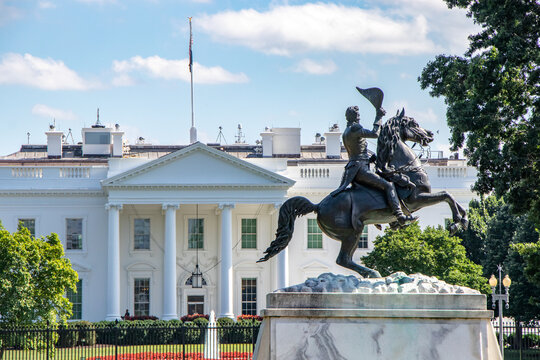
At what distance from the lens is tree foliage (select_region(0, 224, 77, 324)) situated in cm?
3209

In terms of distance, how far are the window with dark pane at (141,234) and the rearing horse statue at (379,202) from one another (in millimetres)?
43248

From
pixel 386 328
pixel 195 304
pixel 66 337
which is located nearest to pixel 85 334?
pixel 66 337

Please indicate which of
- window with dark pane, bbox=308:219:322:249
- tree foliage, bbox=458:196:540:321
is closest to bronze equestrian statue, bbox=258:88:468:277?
tree foliage, bbox=458:196:540:321

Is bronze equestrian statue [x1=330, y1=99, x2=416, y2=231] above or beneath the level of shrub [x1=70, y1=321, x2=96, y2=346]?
above

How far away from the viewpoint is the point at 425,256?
4209 centimetres

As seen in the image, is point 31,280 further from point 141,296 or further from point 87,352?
point 141,296

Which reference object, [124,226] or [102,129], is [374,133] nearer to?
[124,226]

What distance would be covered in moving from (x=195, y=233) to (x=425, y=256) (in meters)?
18.3

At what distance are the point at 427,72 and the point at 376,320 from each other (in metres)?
15.3

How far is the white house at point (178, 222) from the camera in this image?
5338cm

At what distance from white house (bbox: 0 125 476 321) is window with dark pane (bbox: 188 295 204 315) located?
0.18 ft

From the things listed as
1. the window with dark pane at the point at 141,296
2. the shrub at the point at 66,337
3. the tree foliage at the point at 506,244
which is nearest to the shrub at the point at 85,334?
the shrub at the point at 66,337

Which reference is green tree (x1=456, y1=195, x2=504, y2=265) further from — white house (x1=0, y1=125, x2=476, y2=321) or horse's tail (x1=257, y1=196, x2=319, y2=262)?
horse's tail (x1=257, y1=196, x2=319, y2=262)

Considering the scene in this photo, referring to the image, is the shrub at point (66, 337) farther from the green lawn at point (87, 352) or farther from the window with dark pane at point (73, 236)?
the window with dark pane at point (73, 236)
